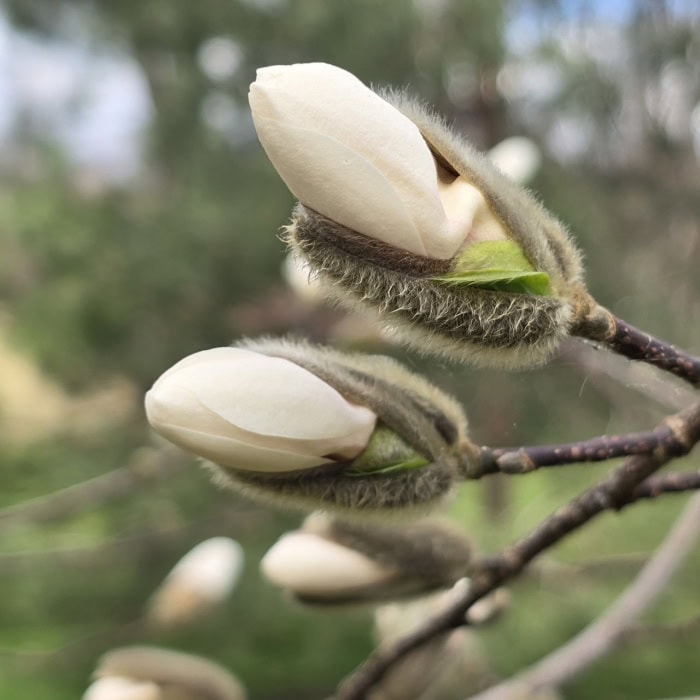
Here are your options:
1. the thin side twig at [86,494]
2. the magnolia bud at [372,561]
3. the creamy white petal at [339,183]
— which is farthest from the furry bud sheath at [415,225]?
the thin side twig at [86,494]

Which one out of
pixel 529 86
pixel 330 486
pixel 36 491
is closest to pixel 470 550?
pixel 330 486

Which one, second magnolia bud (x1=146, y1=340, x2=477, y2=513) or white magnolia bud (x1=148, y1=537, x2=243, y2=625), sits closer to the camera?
second magnolia bud (x1=146, y1=340, x2=477, y2=513)

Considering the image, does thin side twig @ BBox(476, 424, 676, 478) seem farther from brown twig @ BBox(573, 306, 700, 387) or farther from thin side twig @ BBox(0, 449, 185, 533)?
thin side twig @ BBox(0, 449, 185, 533)

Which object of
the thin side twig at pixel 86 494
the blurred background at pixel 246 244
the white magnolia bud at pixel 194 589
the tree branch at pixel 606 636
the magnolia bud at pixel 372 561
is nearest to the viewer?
the magnolia bud at pixel 372 561

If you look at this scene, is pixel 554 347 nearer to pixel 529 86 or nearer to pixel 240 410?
pixel 240 410

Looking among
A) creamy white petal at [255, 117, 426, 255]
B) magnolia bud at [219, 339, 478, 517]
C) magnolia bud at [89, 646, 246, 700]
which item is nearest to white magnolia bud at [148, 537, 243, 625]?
magnolia bud at [89, 646, 246, 700]

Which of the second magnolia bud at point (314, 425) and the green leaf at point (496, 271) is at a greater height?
the green leaf at point (496, 271)

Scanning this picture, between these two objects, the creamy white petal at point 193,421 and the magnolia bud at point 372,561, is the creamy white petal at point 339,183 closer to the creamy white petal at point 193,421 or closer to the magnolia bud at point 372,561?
the creamy white petal at point 193,421
